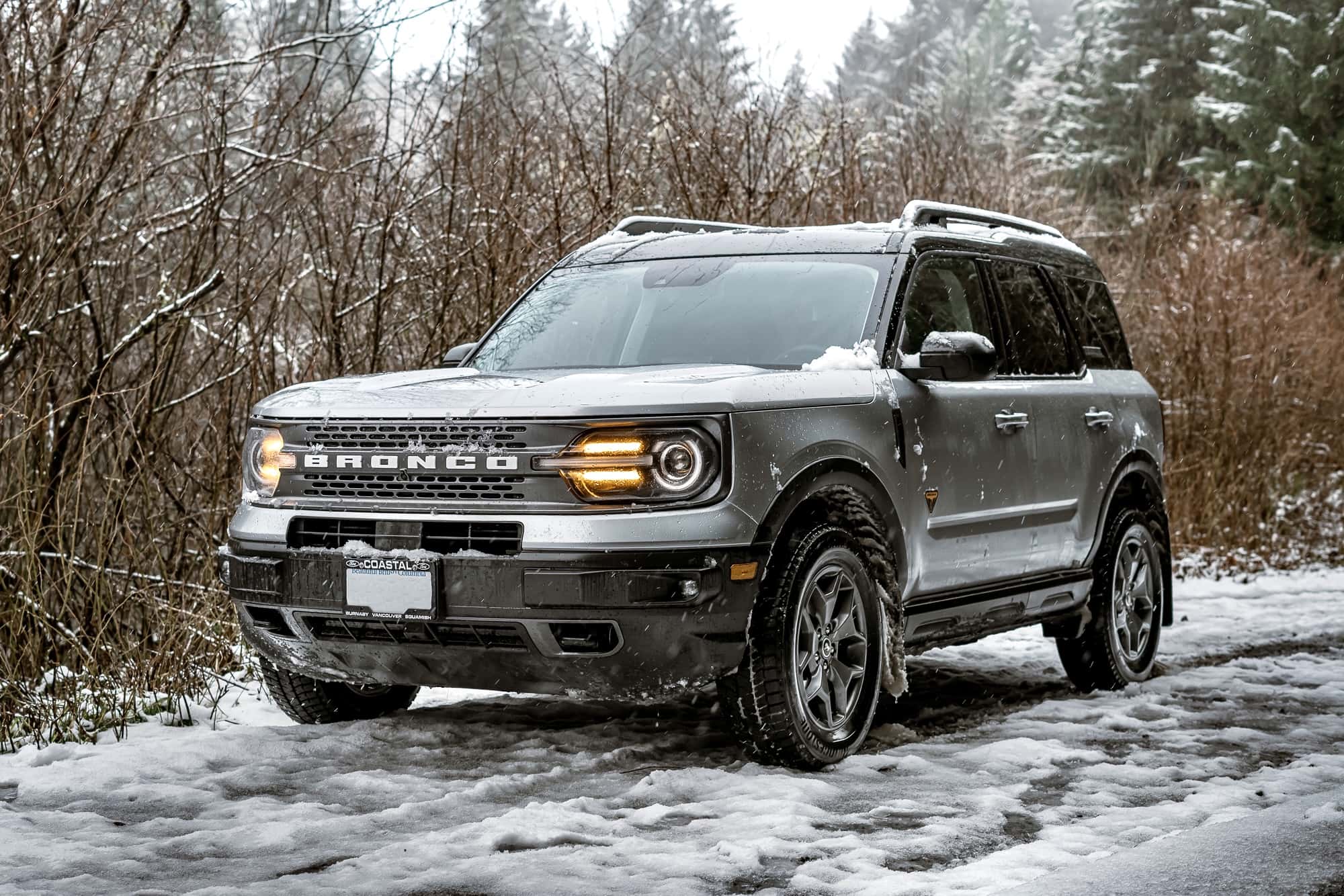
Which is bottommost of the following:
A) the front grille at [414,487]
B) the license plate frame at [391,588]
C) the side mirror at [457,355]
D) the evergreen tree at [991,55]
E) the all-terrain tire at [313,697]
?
the all-terrain tire at [313,697]

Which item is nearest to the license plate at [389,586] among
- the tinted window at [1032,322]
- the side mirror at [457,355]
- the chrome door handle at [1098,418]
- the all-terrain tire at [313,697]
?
the all-terrain tire at [313,697]

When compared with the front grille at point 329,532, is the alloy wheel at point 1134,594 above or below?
below

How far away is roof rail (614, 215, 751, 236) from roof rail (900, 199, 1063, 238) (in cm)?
78

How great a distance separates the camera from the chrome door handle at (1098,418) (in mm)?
7605

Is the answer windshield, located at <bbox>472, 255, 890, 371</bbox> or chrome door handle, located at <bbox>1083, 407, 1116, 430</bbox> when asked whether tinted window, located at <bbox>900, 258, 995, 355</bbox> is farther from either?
chrome door handle, located at <bbox>1083, 407, 1116, 430</bbox>

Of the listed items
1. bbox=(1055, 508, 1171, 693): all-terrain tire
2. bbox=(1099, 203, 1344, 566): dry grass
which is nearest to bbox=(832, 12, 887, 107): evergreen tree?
bbox=(1099, 203, 1344, 566): dry grass

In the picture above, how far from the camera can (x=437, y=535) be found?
534 cm

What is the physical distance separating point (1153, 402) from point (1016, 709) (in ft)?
6.86

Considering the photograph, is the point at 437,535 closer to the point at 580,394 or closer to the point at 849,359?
the point at 580,394

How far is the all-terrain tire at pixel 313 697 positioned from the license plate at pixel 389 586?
88 centimetres

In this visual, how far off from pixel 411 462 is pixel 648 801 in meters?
1.33

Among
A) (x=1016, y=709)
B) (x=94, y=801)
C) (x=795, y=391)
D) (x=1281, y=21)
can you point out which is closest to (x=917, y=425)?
(x=795, y=391)

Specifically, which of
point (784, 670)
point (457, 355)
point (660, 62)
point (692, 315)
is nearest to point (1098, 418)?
point (692, 315)

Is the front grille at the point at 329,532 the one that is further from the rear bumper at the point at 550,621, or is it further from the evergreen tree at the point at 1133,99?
the evergreen tree at the point at 1133,99
